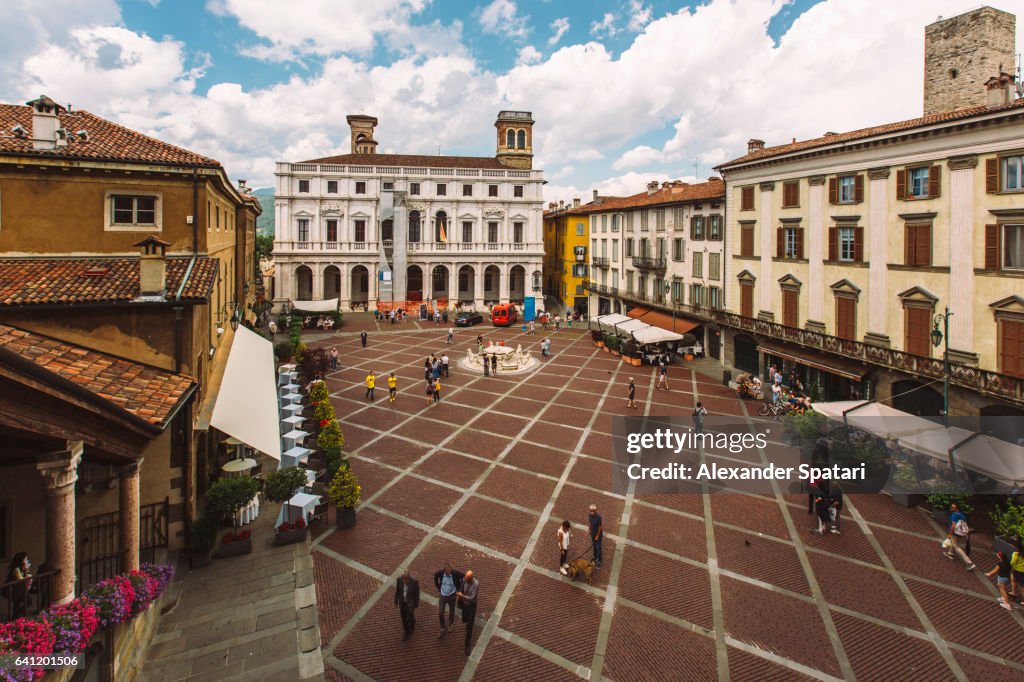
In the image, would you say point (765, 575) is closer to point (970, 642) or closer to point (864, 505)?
point (970, 642)

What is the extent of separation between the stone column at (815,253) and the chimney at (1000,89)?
7028 millimetres

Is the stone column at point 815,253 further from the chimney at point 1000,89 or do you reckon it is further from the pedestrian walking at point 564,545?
the pedestrian walking at point 564,545

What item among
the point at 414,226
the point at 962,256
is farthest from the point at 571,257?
the point at 962,256

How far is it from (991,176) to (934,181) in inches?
85.2

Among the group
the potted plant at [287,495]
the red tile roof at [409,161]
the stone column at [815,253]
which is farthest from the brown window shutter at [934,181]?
the red tile roof at [409,161]

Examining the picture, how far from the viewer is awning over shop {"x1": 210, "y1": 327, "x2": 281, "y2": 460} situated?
13906 mm

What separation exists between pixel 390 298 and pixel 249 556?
159 feet

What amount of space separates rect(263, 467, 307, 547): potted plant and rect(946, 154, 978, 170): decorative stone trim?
25058 millimetres

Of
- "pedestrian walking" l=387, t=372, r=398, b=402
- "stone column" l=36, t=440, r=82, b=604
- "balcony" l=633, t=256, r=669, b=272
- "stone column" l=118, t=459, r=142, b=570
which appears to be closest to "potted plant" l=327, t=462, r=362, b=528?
"stone column" l=118, t=459, r=142, b=570

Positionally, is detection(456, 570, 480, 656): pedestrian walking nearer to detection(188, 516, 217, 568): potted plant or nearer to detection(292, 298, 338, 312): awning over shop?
detection(188, 516, 217, 568): potted plant

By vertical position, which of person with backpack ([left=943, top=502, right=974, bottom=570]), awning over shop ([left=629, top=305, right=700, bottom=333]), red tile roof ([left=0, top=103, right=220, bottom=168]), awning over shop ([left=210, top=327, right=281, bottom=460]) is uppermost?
red tile roof ([left=0, top=103, right=220, bottom=168])

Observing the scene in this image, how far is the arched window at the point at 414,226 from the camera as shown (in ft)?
202

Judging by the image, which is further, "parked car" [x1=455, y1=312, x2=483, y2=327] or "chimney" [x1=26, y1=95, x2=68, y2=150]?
"parked car" [x1=455, y1=312, x2=483, y2=327]

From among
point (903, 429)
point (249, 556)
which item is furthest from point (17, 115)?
point (903, 429)
